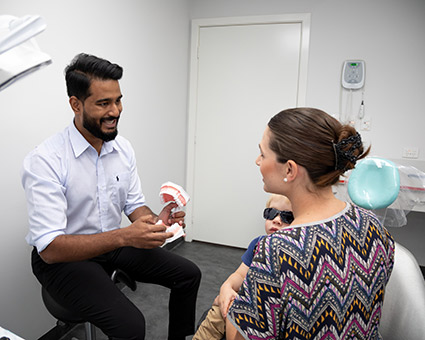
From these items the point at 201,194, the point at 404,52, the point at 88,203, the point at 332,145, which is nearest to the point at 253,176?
the point at 201,194

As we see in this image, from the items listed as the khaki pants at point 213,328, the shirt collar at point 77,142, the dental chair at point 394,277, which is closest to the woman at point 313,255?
the dental chair at point 394,277

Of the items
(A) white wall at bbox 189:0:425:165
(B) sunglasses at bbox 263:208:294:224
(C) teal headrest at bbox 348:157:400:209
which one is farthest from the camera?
(A) white wall at bbox 189:0:425:165

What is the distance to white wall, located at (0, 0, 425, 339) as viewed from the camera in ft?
5.72

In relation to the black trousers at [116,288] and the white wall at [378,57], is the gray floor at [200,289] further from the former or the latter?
the white wall at [378,57]

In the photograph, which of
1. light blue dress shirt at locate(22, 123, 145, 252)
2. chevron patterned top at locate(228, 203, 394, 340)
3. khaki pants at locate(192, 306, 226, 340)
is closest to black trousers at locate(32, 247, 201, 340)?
light blue dress shirt at locate(22, 123, 145, 252)

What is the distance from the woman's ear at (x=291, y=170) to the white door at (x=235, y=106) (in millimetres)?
2247

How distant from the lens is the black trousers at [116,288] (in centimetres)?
124

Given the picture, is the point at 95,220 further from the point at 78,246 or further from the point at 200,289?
the point at 200,289

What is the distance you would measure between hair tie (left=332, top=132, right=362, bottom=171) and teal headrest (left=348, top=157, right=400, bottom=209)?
417 millimetres

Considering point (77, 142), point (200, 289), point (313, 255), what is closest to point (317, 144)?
point (313, 255)

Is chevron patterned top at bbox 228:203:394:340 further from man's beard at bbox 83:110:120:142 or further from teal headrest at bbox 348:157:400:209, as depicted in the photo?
man's beard at bbox 83:110:120:142

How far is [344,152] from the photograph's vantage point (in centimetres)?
86

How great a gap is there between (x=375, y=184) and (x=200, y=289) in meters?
1.62

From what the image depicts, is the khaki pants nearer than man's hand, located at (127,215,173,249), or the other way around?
the khaki pants
